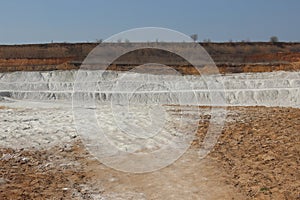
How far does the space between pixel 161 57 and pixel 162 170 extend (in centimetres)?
3011

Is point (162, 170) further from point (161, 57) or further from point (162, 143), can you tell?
point (161, 57)

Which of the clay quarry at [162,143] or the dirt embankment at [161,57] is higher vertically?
the dirt embankment at [161,57]

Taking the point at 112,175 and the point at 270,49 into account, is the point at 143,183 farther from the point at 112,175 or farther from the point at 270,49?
the point at 270,49

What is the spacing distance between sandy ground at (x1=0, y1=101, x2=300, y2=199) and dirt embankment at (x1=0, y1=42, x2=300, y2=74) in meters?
20.2

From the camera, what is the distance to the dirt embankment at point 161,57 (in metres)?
33.4

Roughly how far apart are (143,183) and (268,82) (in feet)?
67.1

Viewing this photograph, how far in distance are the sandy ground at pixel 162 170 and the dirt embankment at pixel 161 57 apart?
20228mm

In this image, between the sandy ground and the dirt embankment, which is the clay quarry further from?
the dirt embankment

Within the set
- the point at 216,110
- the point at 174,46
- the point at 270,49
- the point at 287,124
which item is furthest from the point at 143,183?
the point at 270,49

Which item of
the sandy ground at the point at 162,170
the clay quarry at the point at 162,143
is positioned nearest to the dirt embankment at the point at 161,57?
the clay quarry at the point at 162,143

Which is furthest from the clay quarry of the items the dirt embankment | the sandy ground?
the dirt embankment

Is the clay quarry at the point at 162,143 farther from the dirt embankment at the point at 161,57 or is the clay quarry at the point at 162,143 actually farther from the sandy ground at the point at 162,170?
the dirt embankment at the point at 161,57

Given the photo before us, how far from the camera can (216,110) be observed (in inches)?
704

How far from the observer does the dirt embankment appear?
33.4m
